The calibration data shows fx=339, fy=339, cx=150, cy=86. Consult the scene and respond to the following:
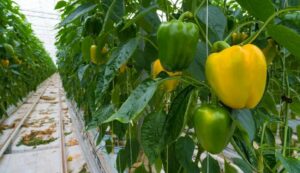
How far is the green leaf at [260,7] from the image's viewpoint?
1.73ft

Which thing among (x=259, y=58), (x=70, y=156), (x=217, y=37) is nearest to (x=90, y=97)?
(x=217, y=37)

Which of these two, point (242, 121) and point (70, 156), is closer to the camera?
point (242, 121)

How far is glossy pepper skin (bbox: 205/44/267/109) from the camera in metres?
0.49

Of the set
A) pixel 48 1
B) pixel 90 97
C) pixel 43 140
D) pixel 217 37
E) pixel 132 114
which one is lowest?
pixel 43 140

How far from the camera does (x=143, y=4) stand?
3.06 ft

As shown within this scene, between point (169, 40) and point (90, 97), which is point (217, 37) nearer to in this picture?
point (169, 40)

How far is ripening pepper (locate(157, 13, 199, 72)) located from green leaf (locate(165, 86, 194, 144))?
0.06 metres

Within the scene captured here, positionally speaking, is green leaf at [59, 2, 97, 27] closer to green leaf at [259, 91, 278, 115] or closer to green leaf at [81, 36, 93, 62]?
green leaf at [81, 36, 93, 62]

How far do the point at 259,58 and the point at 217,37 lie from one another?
15 cm

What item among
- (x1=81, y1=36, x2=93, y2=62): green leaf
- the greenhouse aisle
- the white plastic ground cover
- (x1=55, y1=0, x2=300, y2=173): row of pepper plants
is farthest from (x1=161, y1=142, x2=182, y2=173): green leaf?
the white plastic ground cover

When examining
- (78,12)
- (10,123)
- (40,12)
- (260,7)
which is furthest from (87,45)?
(40,12)

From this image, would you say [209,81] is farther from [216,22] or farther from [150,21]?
[150,21]

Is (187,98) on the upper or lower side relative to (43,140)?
upper

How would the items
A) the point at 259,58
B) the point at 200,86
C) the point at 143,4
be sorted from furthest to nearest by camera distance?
1. the point at 143,4
2. the point at 200,86
3. the point at 259,58
